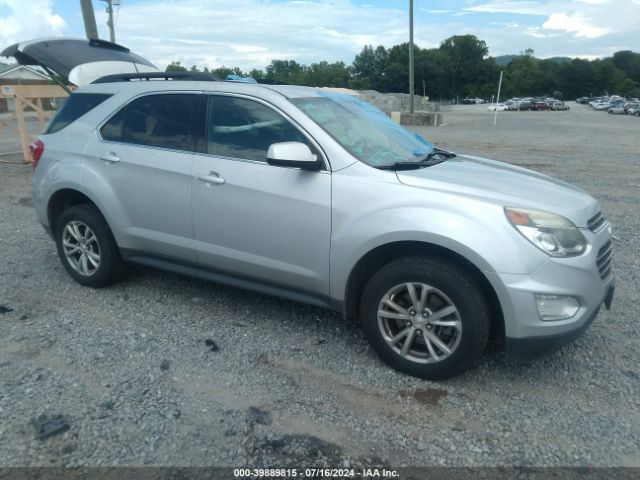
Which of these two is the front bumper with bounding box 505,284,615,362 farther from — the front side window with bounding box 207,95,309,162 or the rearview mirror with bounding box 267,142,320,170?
the front side window with bounding box 207,95,309,162

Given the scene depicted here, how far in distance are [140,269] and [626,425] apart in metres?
4.23

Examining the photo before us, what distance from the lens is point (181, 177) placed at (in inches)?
157

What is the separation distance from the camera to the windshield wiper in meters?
3.54

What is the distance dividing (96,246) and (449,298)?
312 centimetres

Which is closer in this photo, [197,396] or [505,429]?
[505,429]

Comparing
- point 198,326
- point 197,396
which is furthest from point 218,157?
point 197,396

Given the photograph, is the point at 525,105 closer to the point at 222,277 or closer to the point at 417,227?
the point at 222,277

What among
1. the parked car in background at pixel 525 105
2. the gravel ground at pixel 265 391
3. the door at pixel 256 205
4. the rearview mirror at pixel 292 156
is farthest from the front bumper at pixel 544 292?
the parked car in background at pixel 525 105

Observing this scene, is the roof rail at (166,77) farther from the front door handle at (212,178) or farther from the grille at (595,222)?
the grille at (595,222)

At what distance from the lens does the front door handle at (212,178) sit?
3811mm

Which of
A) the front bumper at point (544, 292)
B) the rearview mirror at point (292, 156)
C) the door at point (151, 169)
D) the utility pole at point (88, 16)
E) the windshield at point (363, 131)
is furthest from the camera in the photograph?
the utility pole at point (88, 16)

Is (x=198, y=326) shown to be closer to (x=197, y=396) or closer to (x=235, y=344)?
(x=235, y=344)

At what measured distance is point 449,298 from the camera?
123 inches

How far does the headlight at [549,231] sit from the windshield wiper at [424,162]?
0.78 metres
